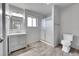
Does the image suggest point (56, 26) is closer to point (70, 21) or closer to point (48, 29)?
point (48, 29)

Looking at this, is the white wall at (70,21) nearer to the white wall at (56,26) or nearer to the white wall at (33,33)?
the white wall at (56,26)

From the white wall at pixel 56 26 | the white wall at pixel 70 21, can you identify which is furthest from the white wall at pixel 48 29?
the white wall at pixel 70 21

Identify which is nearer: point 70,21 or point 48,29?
point 70,21

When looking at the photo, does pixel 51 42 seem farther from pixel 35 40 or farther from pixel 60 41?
pixel 35 40

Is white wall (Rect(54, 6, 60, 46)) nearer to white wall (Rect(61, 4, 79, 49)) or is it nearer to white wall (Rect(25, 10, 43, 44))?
white wall (Rect(61, 4, 79, 49))

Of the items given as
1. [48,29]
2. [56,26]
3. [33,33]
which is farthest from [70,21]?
[33,33]

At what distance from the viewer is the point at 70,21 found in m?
1.62

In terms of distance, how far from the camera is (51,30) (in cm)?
164

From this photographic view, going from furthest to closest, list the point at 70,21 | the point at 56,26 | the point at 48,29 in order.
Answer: the point at 48,29
the point at 70,21
the point at 56,26

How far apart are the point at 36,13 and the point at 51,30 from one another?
581mm

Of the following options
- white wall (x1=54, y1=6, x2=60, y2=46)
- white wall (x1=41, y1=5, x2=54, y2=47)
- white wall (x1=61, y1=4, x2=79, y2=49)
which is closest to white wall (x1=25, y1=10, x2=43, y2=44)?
white wall (x1=41, y1=5, x2=54, y2=47)

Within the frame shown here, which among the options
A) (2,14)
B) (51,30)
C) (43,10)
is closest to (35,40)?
(51,30)

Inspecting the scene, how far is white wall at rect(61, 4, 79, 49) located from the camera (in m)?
1.51

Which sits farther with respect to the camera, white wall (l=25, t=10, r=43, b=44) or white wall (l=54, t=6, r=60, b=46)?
white wall (l=25, t=10, r=43, b=44)
